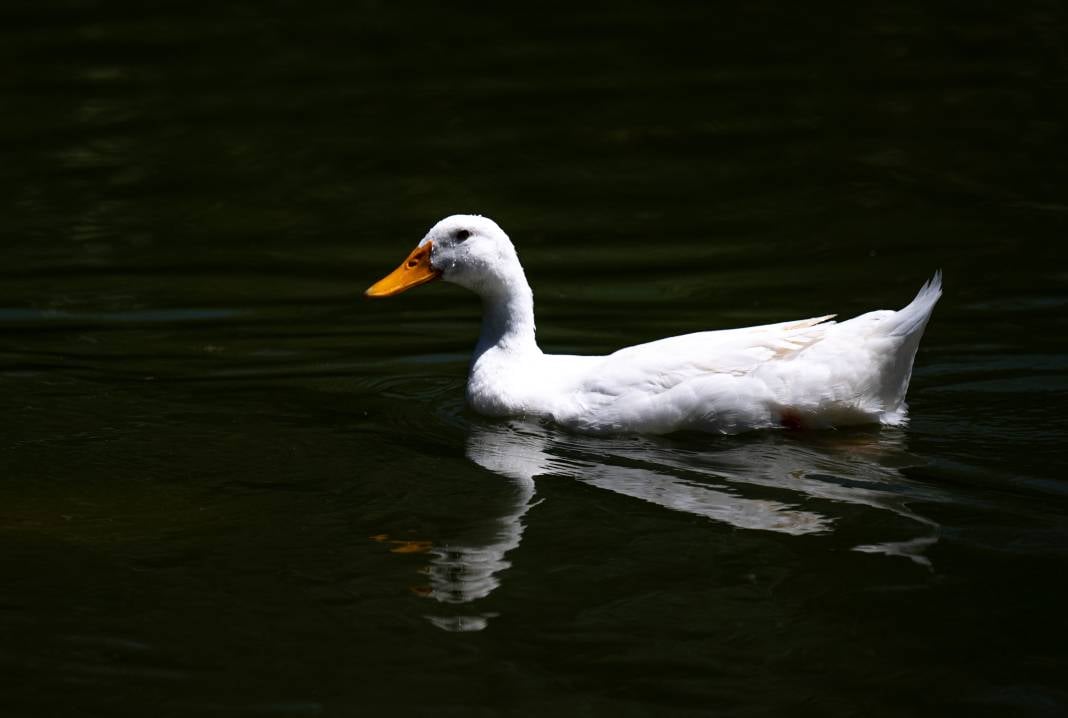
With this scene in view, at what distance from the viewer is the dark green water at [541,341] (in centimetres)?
555

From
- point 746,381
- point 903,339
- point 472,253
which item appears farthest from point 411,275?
point 903,339

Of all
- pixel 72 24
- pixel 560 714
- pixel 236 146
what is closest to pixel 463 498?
pixel 560 714

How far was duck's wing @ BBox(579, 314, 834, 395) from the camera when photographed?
781cm

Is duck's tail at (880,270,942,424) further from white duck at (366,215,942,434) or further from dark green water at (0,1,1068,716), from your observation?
dark green water at (0,1,1068,716)

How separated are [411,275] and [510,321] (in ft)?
2.23

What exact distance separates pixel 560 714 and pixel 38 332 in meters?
6.25

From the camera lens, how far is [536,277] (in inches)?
452

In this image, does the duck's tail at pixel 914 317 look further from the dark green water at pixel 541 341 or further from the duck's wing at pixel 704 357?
the dark green water at pixel 541 341

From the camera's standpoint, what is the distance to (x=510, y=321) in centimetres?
855

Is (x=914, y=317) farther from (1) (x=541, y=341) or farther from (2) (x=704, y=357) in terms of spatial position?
(1) (x=541, y=341)

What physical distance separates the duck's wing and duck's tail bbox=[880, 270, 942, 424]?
15.0 inches

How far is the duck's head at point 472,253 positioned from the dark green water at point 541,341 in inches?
30.1

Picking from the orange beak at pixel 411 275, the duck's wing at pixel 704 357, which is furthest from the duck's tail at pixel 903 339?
the orange beak at pixel 411 275

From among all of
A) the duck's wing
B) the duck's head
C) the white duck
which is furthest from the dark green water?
the duck's head
